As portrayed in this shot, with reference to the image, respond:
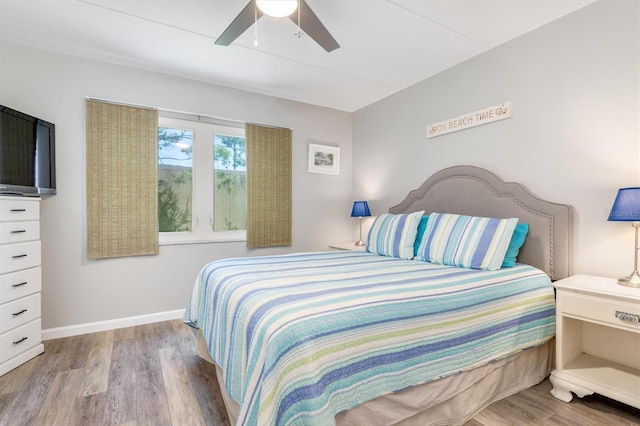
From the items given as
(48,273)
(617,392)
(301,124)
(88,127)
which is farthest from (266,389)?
(301,124)

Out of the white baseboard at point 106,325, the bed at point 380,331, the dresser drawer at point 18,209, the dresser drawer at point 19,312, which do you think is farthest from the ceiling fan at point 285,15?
the white baseboard at point 106,325

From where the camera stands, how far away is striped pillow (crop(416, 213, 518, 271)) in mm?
2197

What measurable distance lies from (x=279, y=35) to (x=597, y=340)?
322 centimetres

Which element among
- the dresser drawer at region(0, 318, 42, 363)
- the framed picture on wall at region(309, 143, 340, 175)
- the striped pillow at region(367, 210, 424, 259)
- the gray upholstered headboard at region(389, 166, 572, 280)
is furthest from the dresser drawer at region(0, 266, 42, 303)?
the gray upholstered headboard at region(389, 166, 572, 280)

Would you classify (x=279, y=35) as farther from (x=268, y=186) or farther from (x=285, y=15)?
(x=268, y=186)

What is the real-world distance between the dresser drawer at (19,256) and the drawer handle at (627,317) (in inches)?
152

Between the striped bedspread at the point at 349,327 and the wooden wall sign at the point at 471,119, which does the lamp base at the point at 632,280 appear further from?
the wooden wall sign at the point at 471,119

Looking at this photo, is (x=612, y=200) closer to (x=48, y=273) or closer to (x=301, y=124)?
(x=301, y=124)

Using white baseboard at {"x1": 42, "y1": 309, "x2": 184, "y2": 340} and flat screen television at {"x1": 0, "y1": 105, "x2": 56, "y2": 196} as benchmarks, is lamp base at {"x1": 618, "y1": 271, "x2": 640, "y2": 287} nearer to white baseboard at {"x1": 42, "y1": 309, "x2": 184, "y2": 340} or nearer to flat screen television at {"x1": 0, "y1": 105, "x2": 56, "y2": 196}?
white baseboard at {"x1": 42, "y1": 309, "x2": 184, "y2": 340}

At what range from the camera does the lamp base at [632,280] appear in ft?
5.86

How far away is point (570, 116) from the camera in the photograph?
2.26 m

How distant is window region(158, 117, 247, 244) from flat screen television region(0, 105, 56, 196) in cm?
88

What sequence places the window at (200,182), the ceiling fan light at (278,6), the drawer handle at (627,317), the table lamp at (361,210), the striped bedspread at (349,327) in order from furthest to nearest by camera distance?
the table lamp at (361,210) < the window at (200,182) < the ceiling fan light at (278,6) < the drawer handle at (627,317) < the striped bedspread at (349,327)

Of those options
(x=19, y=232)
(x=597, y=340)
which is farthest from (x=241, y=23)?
(x=597, y=340)
